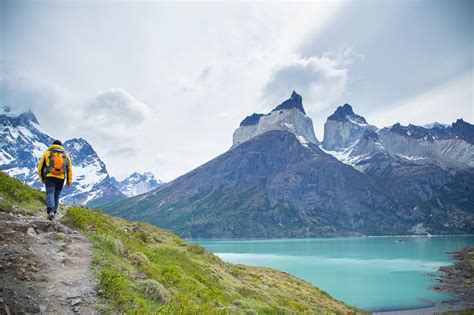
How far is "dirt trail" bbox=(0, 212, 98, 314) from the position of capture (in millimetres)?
8734

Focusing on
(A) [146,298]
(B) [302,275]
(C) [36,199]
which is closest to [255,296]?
(A) [146,298]

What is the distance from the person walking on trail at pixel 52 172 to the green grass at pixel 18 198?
3.13 ft

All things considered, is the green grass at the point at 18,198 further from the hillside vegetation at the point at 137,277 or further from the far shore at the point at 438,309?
the far shore at the point at 438,309

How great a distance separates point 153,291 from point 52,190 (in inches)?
272

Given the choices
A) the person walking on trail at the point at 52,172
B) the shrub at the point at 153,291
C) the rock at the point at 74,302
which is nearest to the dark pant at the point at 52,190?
the person walking on trail at the point at 52,172

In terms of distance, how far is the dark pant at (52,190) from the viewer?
1478 cm

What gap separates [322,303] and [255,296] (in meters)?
17.2

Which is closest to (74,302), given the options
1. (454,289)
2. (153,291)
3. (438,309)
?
(153,291)

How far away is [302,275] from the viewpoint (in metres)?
98.8

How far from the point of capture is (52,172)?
15164 millimetres

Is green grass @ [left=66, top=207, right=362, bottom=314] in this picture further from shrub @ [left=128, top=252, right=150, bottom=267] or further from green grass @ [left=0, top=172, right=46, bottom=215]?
green grass @ [left=0, top=172, right=46, bottom=215]

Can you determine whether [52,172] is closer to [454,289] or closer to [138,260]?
[138,260]

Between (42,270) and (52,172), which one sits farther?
(52,172)

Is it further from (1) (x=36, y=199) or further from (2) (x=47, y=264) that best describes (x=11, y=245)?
(1) (x=36, y=199)
